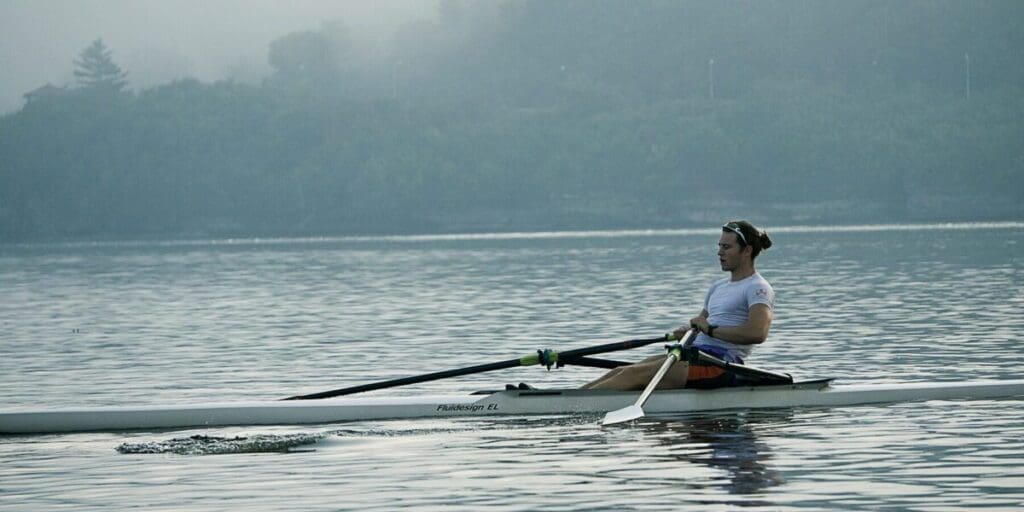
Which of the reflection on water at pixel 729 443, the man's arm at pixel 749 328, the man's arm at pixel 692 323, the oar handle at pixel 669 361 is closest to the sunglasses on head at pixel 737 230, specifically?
the man's arm at pixel 749 328

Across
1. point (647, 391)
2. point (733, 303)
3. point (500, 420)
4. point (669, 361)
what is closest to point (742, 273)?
point (733, 303)

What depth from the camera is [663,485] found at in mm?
13438

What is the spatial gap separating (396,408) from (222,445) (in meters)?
1.94

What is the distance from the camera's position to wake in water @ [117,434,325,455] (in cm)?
1583

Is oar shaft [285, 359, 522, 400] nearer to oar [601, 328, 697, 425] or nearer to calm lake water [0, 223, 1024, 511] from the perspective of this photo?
calm lake water [0, 223, 1024, 511]

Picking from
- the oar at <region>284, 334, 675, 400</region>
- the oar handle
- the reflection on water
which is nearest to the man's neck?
the oar handle

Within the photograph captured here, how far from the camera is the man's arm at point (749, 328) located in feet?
54.9

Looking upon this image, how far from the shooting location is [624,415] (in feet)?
54.6

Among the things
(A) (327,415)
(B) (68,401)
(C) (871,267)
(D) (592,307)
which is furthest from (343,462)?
(C) (871,267)

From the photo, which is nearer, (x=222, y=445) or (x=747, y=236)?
(x=222, y=445)

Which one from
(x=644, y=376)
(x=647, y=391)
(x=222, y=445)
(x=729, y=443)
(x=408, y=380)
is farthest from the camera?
(x=408, y=380)

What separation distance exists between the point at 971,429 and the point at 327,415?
18.5ft

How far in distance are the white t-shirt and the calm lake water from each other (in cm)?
64

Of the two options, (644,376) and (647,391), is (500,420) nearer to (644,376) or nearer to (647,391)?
(644,376)
